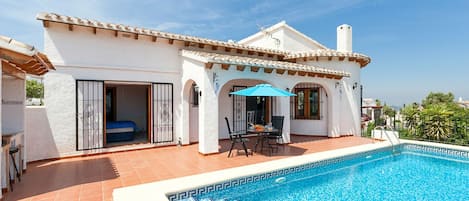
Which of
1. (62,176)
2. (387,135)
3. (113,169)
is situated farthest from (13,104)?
(387,135)

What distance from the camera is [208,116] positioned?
31.0ft

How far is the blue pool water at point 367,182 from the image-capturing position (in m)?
6.31

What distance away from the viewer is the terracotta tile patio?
5742 mm

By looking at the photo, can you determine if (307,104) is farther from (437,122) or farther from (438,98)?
(438,98)

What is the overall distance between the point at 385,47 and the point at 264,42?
17.4 metres

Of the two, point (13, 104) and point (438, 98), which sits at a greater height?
point (438, 98)

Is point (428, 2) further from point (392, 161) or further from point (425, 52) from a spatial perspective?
point (425, 52)

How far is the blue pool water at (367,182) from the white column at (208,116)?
307cm

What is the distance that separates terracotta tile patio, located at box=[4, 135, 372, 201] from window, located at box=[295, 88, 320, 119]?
4.43 m

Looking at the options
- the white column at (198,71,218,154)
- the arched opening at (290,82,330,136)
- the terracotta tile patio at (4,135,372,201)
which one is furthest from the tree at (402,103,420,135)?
the white column at (198,71,218,154)

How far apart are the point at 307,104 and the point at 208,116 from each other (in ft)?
27.6

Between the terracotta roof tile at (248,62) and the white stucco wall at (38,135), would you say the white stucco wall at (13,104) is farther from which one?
the terracotta roof tile at (248,62)

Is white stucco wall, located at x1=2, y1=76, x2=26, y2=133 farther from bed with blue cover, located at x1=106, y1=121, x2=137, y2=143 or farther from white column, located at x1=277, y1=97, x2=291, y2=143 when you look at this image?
white column, located at x1=277, y1=97, x2=291, y2=143

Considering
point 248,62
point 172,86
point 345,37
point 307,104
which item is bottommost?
point 307,104
